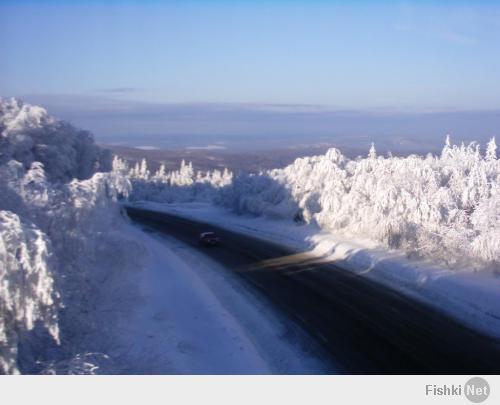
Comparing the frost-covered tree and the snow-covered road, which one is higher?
the frost-covered tree

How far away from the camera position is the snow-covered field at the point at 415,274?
15.4 meters

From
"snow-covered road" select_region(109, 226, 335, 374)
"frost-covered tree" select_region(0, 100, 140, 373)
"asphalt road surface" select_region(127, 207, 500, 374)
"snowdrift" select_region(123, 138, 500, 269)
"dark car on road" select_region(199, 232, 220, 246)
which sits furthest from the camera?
"dark car on road" select_region(199, 232, 220, 246)

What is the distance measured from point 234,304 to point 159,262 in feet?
27.4

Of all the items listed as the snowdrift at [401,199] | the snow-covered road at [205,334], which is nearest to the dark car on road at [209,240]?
the snowdrift at [401,199]

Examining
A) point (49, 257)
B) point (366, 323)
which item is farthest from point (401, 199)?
point (49, 257)

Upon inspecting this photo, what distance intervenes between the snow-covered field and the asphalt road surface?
0.74 metres

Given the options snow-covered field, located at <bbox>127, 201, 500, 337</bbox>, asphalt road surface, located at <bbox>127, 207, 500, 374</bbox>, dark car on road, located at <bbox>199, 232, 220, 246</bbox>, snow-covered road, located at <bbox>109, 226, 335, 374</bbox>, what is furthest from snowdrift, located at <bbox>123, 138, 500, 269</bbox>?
snow-covered road, located at <bbox>109, 226, 335, 374</bbox>

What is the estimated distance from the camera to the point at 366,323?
574 inches

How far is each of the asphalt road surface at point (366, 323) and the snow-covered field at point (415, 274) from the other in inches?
29.1

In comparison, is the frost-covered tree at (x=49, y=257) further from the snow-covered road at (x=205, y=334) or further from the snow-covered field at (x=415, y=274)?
the snow-covered field at (x=415, y=274)

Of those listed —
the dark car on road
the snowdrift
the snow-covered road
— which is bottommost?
the dark car on road

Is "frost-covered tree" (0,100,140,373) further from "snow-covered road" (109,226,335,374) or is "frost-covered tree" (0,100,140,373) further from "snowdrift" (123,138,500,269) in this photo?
"snowdrift" (123,138,500,269)

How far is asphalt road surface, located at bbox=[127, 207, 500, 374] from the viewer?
11.4 metres

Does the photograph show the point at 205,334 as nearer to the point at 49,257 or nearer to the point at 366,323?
the point at 366,323
